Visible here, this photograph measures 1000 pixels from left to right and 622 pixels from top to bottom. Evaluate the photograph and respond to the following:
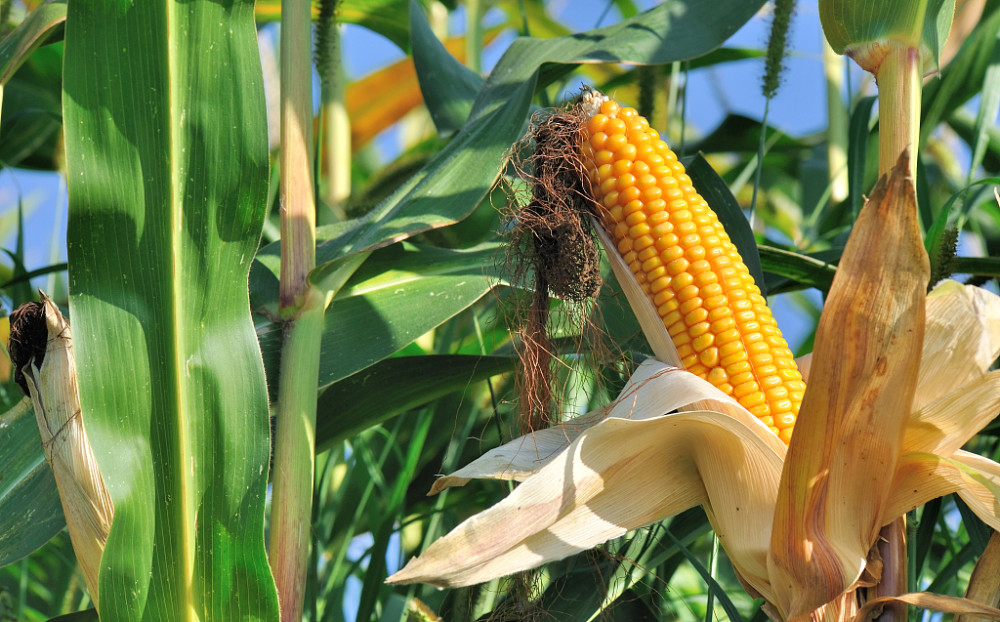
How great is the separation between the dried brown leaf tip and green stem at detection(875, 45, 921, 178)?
60 cm

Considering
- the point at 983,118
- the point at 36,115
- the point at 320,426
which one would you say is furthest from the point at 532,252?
the point at 36,115

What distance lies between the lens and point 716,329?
23.4 inches

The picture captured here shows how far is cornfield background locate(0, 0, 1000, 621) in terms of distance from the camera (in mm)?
581

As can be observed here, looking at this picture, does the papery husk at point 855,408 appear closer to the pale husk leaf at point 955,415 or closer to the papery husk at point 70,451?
the pale husk leaf at point 955,415

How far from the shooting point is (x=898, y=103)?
58 centimetres

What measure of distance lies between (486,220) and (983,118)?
26.0 inches

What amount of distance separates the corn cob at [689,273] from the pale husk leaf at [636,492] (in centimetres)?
6

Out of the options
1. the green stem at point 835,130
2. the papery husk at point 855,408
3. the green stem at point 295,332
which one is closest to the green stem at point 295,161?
the green stem at point 295,332

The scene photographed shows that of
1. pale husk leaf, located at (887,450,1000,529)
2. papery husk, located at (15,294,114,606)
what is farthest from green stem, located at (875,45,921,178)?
papery husk, located at (15,294,114,606)

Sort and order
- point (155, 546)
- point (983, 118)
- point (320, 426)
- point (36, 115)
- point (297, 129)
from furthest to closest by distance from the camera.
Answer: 1. point (36, 115)
2. point (983, 118)
3. point (320, 426)
4. point (297, 129)
5. point (155, 546)

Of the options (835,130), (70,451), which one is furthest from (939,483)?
(835,130)

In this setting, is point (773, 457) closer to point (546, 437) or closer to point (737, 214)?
point (546, 437)

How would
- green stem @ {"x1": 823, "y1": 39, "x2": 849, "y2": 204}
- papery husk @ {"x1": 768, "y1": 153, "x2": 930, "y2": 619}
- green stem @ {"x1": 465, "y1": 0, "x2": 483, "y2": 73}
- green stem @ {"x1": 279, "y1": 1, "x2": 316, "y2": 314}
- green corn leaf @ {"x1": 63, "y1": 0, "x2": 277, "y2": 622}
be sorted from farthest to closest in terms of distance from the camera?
green stem @ {"x1": 465, "y1": 0, "x2": 483, "y2": 73}
green stem @ {"x1": 823, "y1": 39, "x2": 849, "y2": 204}
green stem @ {"x1": 279, "y1": 1, "x2": 316, "y2": 314}
green corn leaf @ {"x1": 63, "y1": 0, "x2": 277, "y2": 622}
papery husk @ {"x1": 768, "y1": 153, "x2": 930, "y2": 619}

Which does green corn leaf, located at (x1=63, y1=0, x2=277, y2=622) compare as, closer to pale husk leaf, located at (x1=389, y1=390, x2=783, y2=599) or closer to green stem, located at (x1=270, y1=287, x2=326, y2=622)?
green stem, located at (x1=270, y1=287, x2=326, y2=622)
